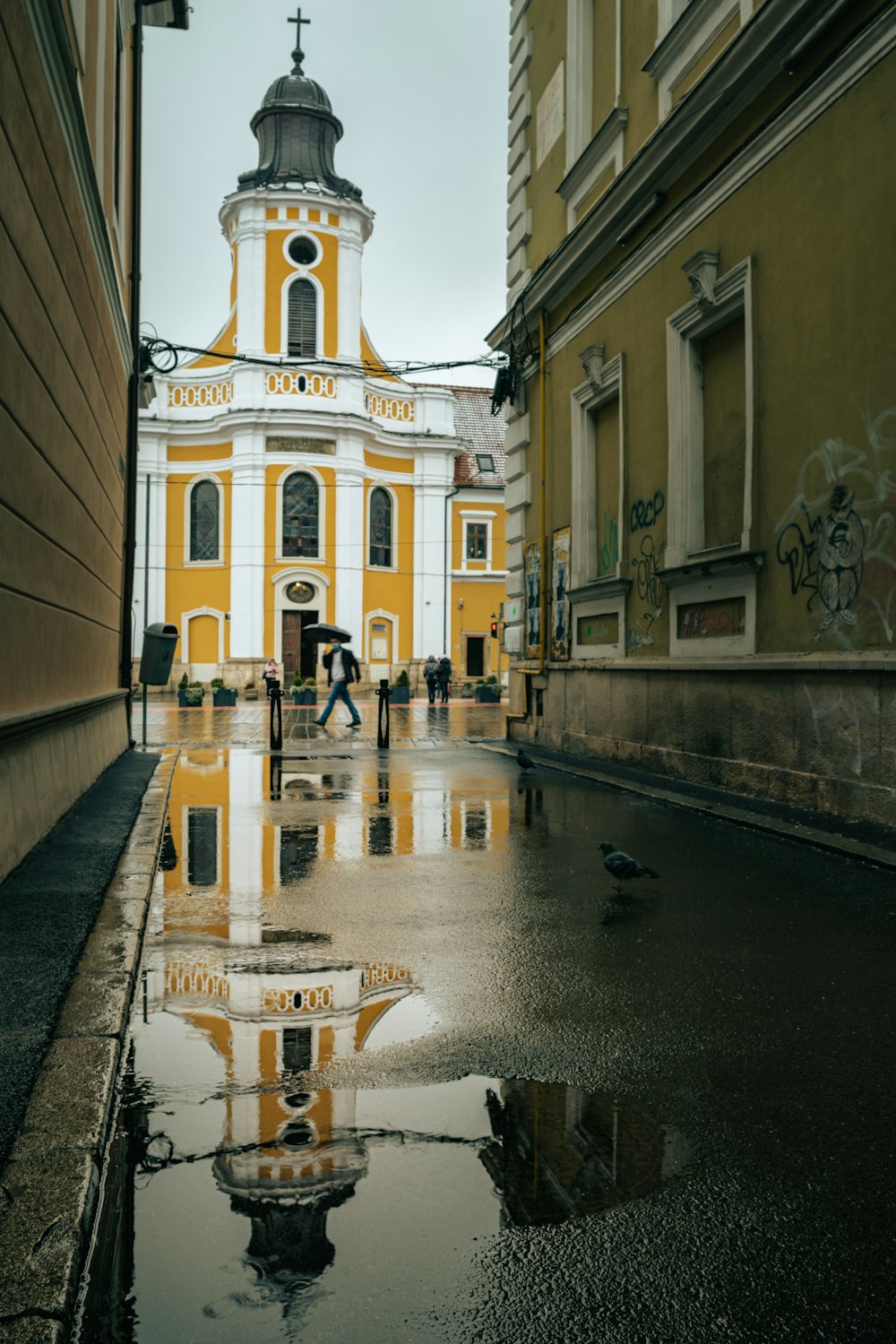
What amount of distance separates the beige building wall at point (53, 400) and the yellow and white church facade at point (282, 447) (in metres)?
32.2

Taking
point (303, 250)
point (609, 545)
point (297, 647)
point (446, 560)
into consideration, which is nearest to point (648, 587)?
point (609, 545)

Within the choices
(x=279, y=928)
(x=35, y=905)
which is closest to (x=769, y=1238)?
(x=279, y=928)

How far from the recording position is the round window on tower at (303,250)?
4397cm

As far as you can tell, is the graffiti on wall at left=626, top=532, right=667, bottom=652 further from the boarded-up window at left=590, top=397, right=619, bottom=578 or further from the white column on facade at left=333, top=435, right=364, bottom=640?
the white column on facade at left=333, top=435, right=364, bottom=640

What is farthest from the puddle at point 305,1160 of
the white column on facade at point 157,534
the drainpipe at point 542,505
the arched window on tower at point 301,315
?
the arched window on tower at point 301,315

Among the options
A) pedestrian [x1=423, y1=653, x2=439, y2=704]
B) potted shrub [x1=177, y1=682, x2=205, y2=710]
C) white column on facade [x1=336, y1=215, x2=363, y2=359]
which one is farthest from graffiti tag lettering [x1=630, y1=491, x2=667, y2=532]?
white column on facade [x1=336, y1=215, x2=363, y2=359]

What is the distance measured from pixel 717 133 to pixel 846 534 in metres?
4.55

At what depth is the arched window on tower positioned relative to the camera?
44.0 metres

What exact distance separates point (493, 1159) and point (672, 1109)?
59 cm

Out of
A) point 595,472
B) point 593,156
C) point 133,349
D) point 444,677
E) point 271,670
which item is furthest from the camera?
point 271,670

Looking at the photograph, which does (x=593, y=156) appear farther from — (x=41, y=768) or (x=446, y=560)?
(x=446, y=560)

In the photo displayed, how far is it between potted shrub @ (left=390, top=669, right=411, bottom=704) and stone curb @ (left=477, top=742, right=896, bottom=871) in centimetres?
2595

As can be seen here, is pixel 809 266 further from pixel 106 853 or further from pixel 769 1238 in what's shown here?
pixel 769 1238

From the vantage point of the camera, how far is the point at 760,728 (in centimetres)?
913
